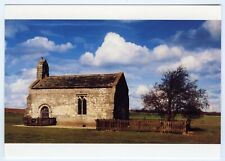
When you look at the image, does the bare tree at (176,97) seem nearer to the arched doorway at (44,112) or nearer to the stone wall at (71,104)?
the stone wall at (71,104)

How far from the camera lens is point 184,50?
3.61 meters

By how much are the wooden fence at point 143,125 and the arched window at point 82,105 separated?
100 millimetres

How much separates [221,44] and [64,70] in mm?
896

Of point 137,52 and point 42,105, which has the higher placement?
point 137,52

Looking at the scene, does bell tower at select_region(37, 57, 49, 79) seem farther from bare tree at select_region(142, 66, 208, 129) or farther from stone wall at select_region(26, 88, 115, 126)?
bare tree at select_region(142, 66, 208, 129)

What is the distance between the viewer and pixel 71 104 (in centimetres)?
375

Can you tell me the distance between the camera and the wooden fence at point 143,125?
12.0ft

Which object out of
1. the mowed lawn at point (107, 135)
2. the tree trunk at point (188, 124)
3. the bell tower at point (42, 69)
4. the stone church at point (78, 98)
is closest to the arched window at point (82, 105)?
the stone church at point (78, 98)

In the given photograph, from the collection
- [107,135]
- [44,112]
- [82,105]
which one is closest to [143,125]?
[107,135]

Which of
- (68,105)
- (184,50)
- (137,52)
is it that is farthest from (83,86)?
(184,50)

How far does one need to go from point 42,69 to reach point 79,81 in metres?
0.22

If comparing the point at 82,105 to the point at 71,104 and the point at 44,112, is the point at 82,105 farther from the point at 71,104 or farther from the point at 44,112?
the point at 44,112
